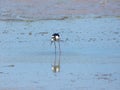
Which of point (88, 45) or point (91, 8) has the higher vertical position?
point (91, 8)

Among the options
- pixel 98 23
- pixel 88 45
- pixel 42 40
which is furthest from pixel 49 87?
pixel 98 23

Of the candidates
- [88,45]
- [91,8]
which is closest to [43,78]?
[88,45]

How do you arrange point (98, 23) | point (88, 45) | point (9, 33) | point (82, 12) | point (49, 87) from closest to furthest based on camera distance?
1. point (49, 87)
2. point (88, 45)
3. point (9, 33)
4. point (98, 23)
5. point (82, 12)

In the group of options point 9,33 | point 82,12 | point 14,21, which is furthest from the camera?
point 82,12

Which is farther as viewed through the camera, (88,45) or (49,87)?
(88,45)

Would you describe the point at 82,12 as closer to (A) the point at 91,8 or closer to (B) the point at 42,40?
(A) the point at 91,8

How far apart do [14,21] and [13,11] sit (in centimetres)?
528

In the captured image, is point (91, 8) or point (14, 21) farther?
point (91, 8)

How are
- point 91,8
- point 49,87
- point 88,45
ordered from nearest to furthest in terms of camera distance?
point 49,87 → point 88,45 → point 91,8

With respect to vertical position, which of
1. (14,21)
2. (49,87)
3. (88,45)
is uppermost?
(14,21)

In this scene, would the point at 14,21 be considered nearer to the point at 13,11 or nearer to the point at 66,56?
the point at 13,11

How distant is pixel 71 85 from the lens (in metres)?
13.7

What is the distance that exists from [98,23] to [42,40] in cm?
464

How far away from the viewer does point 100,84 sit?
13633 millimetres
